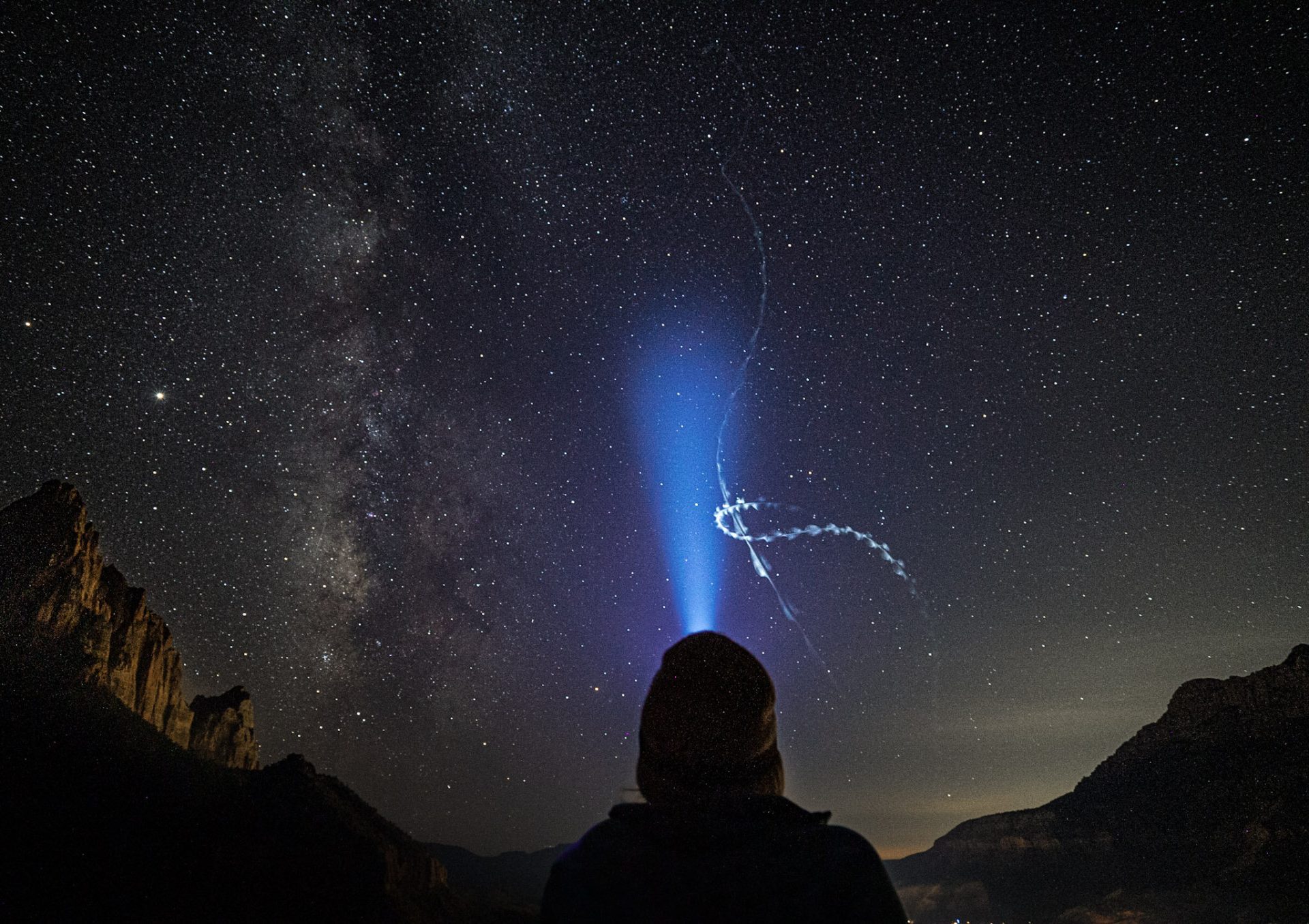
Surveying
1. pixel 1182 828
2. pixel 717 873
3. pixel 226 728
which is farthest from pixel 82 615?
pixel 1182 828

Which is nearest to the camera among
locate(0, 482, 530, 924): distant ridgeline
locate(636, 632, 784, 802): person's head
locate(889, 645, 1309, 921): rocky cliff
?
locate(636, 632, 784, 802): person's head

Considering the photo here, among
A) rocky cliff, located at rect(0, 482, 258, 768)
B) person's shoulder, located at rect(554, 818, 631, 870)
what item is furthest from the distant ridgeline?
person's shoulder, located at rect(554, 818, 631, 870)

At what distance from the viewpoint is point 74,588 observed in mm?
64375

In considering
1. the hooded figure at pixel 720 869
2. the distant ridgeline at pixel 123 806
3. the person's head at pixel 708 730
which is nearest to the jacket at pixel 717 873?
the hooded figure at pixel 720 869

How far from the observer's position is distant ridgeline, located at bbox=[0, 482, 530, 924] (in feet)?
112

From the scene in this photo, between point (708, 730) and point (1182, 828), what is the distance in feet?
486

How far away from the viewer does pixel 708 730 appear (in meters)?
2.53

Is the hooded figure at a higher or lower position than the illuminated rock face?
lower

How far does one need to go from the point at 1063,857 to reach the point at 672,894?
170713 mm

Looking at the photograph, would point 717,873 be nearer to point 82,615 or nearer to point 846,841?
point 846,841

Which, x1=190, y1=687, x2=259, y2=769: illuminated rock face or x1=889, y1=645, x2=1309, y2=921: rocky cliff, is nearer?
x1=190, y1=687, x2=259, y2=769: illuminated rock face

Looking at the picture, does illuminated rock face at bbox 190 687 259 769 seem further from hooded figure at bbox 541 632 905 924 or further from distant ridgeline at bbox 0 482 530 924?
hooded figure at bbox 541 632 905 924

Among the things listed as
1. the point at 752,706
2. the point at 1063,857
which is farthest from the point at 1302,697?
the point at 752,706

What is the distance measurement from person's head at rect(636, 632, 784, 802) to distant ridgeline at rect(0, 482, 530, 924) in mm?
45652
